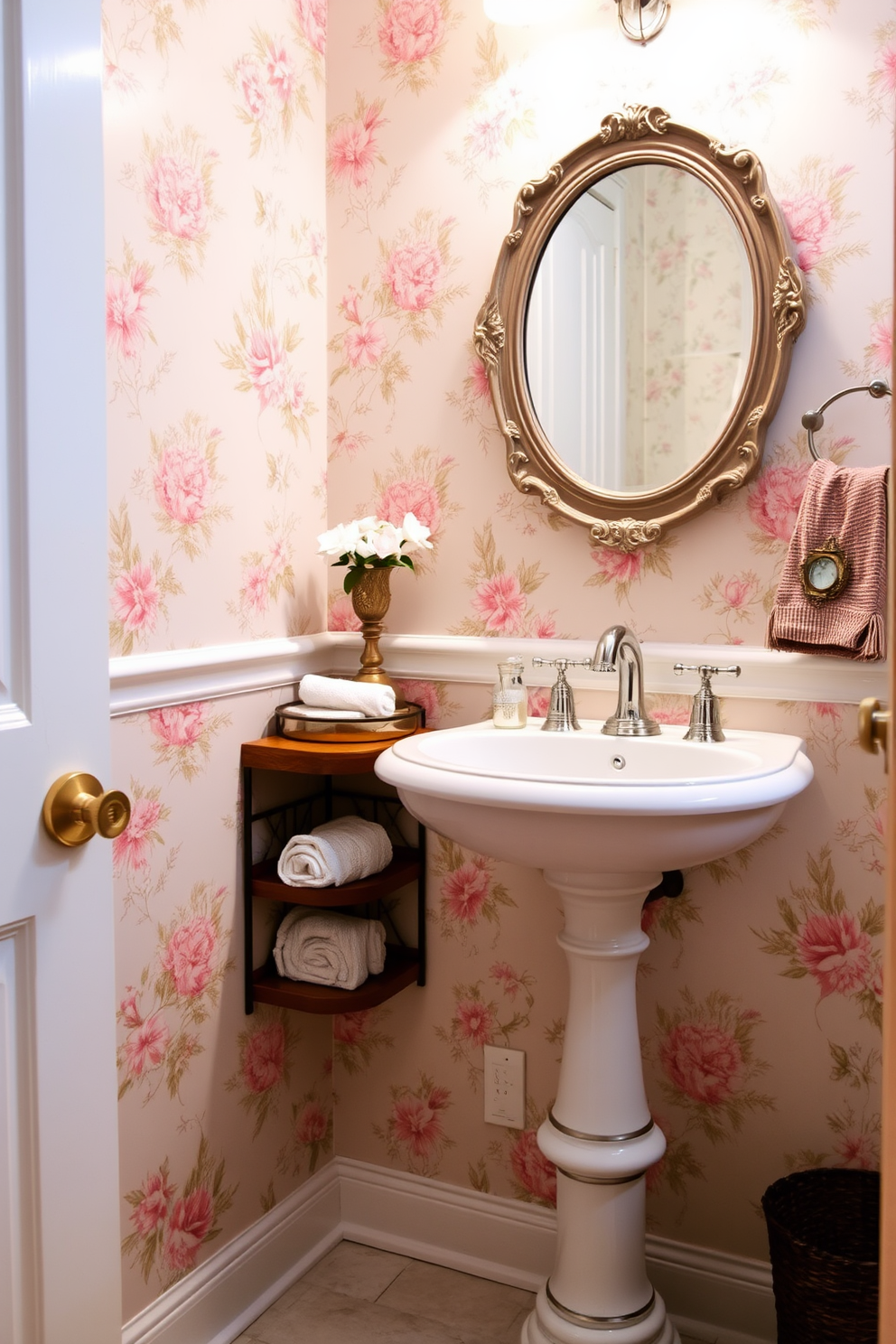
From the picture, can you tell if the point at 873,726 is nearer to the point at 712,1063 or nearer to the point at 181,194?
the point at 712,1063

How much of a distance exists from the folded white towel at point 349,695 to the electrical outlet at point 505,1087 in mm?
618

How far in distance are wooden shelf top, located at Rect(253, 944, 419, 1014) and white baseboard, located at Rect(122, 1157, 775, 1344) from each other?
1.27ft

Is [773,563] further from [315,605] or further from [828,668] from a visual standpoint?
[315,605]

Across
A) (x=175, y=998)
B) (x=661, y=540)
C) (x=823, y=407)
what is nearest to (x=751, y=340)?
(x=823, y=407)

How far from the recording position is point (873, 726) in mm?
693

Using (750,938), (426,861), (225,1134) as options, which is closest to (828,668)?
(750,938)

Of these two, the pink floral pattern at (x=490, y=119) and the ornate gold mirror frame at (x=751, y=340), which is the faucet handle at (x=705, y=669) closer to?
the ornate gold mirror frame at (x=751, y=340)

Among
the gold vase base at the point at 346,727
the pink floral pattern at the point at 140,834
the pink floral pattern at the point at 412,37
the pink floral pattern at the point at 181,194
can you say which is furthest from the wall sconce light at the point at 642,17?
the pink floral pattern at the point at 140,834

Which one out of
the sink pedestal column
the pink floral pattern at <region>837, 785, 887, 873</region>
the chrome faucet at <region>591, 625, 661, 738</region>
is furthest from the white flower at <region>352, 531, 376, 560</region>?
the pink floral pattern at <region>837, 785, 887, 873</region>

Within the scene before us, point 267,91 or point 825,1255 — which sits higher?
point 267,91

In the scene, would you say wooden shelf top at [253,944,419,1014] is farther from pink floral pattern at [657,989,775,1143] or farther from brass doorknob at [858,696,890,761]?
brass doorknob at [858,696,890,761]

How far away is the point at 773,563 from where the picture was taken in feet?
5.33

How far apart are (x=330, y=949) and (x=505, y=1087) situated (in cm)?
40

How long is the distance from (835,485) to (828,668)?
0.26m
